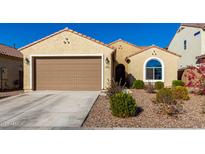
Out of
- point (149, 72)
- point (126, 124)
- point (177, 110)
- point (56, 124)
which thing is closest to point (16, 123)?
point (56, 124)

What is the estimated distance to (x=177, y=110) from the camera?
983 centimetres

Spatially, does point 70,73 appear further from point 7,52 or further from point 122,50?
point 122,50

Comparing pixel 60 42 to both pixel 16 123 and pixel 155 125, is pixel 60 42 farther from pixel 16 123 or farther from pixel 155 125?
pixel 155 125

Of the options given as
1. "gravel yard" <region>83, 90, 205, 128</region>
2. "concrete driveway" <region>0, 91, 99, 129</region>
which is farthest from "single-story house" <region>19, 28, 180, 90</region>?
"gravel yard" <region>83, 90, 205, 128</region>

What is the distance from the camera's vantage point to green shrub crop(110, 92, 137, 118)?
8.80 metres

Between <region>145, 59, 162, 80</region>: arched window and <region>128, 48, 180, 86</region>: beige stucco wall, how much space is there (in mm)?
456

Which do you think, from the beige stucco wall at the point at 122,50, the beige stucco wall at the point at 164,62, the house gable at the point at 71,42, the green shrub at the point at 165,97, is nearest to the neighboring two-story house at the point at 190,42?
the beige stucco wall at the point at 164,62

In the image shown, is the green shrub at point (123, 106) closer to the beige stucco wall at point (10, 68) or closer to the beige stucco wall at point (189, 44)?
the beige stucco wall at point (10, 68)

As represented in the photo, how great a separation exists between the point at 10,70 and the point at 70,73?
781 centimetres

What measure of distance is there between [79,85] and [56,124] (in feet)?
31.5

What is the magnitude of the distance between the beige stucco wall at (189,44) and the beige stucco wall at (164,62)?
2.66 meters

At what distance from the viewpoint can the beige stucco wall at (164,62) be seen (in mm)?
22016

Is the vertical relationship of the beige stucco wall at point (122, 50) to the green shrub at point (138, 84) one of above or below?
above

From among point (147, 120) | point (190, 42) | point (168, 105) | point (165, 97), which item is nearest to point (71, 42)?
point (165, 97)
